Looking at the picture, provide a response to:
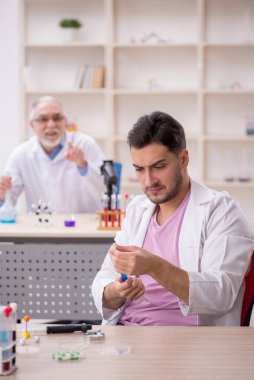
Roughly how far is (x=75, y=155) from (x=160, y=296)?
6.91 feet

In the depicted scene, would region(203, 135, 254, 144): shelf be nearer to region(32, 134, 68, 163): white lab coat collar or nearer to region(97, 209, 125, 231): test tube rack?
region(32, 134, 68, 163): white lab coat collar

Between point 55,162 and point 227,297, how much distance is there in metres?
2.67

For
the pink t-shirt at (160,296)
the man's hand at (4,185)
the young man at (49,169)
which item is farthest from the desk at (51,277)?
the pink t-shirt at (160,296)

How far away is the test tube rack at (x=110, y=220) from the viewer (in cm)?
398

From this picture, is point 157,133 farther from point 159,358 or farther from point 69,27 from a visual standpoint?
point 69,27

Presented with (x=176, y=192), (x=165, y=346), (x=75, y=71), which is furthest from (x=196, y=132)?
(x=165, y=346)

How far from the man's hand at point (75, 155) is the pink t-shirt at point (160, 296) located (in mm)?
1907

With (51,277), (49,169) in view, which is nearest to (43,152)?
(49,169)

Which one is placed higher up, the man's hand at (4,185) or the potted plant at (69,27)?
the potted plant at (69,27)

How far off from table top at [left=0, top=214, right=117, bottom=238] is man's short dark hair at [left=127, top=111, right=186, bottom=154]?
1.50 meters

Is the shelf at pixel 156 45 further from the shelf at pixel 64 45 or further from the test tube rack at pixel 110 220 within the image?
the test tube rack at pixel 110 220

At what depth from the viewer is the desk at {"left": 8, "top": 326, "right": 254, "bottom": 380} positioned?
5.86ft

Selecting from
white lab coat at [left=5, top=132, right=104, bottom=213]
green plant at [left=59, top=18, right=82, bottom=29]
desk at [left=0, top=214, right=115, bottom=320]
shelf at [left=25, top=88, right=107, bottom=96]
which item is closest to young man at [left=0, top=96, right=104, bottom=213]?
white lab coat at [left=5, top=132, right=104, bottom=213]

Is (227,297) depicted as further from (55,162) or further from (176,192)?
(55,162)
